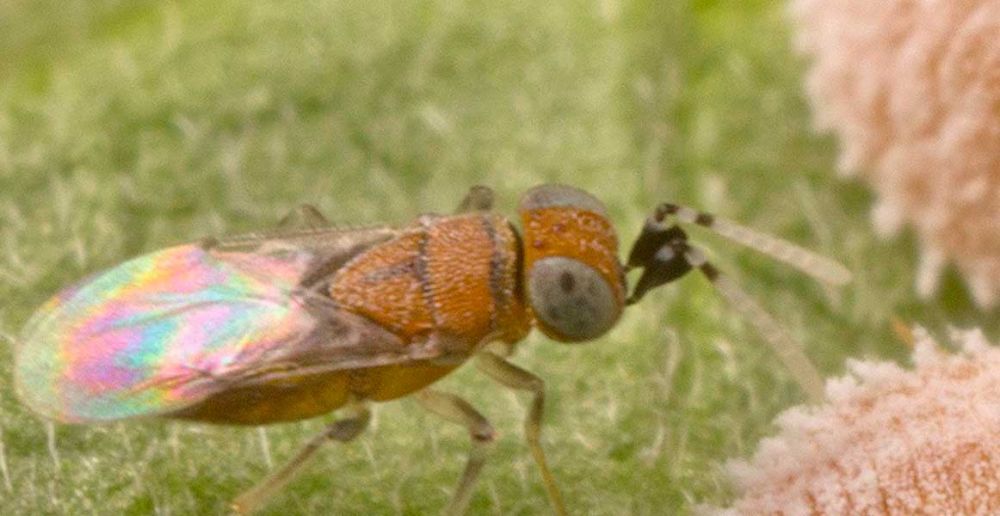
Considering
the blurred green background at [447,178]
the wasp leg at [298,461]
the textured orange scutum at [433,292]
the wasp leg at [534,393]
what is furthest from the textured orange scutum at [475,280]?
the blurred green background at [447,178]

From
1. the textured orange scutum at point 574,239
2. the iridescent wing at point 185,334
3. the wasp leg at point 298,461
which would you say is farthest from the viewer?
the textured orange scutum at point 574,239

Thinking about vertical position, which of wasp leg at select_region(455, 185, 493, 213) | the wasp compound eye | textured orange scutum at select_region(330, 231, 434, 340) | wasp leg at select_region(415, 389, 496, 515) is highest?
wasp leg at select_region(455, 185, 493, 213)

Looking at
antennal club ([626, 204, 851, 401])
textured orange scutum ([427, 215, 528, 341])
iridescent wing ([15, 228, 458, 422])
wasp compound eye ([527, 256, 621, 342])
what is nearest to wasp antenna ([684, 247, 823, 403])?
antennal club ([626, 204, 851, 401])

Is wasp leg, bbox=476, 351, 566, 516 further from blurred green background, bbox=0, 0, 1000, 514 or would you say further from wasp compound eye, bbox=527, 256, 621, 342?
wasp compound eye, bbox=527, 256, 621, 342

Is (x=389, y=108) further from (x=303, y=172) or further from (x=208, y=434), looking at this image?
(x=208, y=434)

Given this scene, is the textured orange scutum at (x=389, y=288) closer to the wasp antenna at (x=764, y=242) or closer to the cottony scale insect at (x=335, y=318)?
the cottony scale insect at (x=335, y=318)

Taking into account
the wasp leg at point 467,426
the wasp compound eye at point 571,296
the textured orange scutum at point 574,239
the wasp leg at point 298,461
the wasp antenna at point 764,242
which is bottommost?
the wasp leg at point 298,461

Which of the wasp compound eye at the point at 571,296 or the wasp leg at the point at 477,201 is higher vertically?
the wasp leg at the point at 477,201

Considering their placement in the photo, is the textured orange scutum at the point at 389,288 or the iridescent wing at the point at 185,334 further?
the textured orange scutum at the point at 389,288
